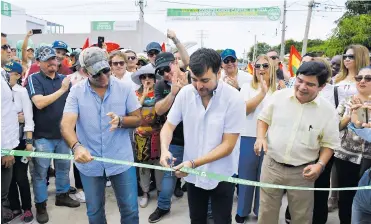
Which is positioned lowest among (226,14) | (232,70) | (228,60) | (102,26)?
(232,70)

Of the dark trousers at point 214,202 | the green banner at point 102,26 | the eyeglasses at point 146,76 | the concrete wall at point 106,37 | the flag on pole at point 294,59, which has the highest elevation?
the green banner at point 102,26

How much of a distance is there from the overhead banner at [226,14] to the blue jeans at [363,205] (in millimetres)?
25744

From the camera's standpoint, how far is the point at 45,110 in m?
3.65

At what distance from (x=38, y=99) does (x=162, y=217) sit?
196 cm

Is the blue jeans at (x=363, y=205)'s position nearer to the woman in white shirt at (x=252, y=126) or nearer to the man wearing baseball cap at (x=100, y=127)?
the woman in white shirt at (x=252, y=126)

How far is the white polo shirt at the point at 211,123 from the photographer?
2.39 metres

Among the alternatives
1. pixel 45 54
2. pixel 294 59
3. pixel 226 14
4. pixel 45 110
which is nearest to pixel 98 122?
pixel 45 110

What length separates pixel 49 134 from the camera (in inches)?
145

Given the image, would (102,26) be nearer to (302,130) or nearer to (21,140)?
(21,140)

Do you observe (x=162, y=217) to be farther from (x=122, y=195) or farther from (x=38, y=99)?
(x=38, y=99)

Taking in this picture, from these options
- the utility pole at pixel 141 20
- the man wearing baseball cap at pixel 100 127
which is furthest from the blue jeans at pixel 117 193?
the utility pole at pixel 141 20

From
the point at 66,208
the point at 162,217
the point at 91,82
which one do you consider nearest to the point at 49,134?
the point at 66,208

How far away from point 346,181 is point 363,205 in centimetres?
97

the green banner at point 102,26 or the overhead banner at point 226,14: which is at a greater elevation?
the overhead banner at point 226,14
